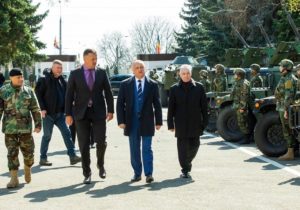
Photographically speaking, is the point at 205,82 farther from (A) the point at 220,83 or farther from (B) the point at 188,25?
(B) the point at 188,25

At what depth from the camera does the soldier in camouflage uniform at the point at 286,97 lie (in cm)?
1145

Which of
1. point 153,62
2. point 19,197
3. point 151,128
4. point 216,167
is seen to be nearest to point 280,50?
point 216,167

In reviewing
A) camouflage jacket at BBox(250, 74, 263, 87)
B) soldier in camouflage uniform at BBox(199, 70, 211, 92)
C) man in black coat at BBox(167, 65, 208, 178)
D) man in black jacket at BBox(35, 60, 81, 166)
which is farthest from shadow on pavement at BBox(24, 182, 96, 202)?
soldier in camouflage uniform at BBox(199, 70, 211, 92)

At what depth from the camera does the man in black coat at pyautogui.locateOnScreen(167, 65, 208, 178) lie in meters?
9.59

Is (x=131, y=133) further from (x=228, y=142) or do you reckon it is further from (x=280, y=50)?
(x=280, y=50)

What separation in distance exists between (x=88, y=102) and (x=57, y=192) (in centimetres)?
130

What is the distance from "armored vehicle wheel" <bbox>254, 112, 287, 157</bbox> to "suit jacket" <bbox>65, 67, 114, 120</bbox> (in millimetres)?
3860

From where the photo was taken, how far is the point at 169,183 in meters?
9.11

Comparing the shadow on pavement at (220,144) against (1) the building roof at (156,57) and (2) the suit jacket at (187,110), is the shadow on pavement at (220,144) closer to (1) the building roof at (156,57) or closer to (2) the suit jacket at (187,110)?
(2) the suit jacket at (187,110)

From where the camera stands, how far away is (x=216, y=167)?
35.1 feet

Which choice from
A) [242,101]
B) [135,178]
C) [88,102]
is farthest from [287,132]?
[88,102]

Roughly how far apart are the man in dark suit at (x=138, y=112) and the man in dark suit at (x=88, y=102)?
0.21 m

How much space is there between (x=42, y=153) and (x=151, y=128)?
2582 mm

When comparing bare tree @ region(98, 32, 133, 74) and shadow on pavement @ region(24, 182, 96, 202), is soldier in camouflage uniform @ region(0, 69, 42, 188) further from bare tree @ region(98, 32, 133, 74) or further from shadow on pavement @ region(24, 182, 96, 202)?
bare tree @ region(98, 32, 133, 74)
